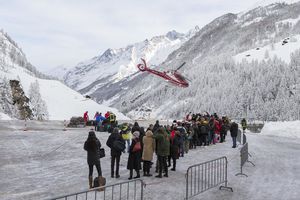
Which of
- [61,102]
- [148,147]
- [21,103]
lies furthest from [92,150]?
[61,102]

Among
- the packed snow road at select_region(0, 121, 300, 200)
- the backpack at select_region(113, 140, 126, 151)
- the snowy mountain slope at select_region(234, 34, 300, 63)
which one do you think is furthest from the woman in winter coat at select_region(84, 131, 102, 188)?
the snowy mountain slope at select_region(234, 34, 300, 63)

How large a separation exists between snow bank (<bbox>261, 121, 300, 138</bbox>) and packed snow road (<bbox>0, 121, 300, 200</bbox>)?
10.1 m

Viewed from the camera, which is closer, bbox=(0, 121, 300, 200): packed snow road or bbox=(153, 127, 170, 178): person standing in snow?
bbox=(0, 121, 300, 200): packed snow road

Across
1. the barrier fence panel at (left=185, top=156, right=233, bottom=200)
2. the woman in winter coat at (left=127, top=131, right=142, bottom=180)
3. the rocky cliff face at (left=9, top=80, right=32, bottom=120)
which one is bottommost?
the barrier fence panel at (left=185, top=156, right=233, bottom=200)

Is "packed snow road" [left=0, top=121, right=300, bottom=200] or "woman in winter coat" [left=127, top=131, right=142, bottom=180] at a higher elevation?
"woman in winter coat" [left=127, top=131, right=142, bottom=180]

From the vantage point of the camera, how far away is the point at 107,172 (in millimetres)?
14953

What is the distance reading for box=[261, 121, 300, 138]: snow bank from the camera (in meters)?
33.8

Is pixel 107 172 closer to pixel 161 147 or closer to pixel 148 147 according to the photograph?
pixel 148 147

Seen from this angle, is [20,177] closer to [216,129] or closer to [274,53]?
[216,129]

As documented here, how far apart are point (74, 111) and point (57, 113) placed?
5080mm

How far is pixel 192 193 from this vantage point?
12.5m

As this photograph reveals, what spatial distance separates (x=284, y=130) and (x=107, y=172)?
25097mm

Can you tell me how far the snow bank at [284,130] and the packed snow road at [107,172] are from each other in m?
10.1

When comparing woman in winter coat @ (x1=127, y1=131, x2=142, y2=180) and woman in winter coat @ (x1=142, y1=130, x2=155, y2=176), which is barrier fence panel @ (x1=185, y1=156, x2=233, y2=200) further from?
woman in winter coat @ (x1=127, y1=131, x2=142, y2=180)
